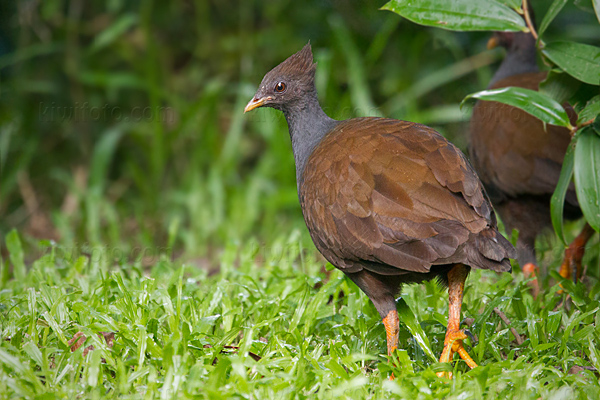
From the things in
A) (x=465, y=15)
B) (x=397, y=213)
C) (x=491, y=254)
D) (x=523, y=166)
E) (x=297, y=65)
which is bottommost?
(x=523, y=166)

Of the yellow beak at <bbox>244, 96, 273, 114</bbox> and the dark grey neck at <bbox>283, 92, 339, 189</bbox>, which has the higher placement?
the yellow beak at <bbox>244, 96, 273, 114</bbox>

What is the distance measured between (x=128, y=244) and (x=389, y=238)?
3687 millimetres

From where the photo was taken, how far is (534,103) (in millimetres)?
3256

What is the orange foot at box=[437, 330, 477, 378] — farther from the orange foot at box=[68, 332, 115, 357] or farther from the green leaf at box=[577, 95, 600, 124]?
the orange foot at box=[68, 332, 115, 357]

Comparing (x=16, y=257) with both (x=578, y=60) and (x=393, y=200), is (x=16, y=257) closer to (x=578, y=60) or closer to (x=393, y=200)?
(x=393, y=200)

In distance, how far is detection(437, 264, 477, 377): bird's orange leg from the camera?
2.86m

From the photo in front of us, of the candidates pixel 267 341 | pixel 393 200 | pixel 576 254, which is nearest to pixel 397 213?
pixel 393 200

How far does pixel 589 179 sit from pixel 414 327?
45.4 inches

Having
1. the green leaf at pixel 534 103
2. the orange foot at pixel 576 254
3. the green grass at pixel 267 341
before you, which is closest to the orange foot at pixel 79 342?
the green grass at pixel 267 341

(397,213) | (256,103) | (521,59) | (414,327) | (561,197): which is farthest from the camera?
(521,59)

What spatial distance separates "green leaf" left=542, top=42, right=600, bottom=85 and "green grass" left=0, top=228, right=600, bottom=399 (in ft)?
3.74

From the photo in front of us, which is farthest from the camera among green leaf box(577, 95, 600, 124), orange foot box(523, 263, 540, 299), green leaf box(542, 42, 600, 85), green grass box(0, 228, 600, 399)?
orange foot box(523, 263, 540, 299)

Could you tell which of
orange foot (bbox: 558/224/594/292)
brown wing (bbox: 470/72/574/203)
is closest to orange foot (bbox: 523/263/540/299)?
orange foot (bbox: 558/224/594/292)

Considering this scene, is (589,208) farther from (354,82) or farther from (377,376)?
(354,82)
